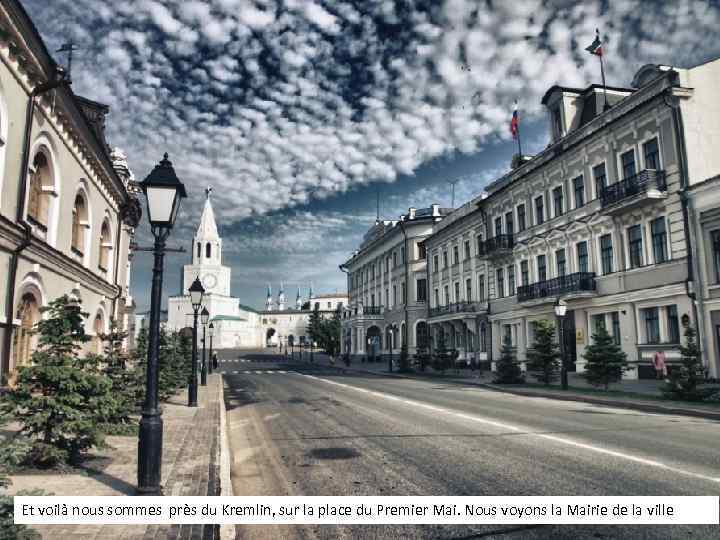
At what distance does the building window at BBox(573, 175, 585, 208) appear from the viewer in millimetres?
27094

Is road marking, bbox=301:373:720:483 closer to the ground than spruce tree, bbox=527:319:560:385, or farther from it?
closer to the ground

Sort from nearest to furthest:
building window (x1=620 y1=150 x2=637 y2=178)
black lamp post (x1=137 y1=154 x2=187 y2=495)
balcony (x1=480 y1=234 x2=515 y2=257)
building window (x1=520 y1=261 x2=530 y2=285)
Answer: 1. black lamp post (x1=137 y1=154 x2=187 y2=495)
2. building window (x1=620 y1=150 x2=637 y2=178)
3. building window (x1=520 y1=261 x2=530 y2=285)
4. balcony (x1=480 y1=234 x2=515 y2=257)

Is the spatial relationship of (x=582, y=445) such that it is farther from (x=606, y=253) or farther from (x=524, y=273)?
(x=524, y=273)

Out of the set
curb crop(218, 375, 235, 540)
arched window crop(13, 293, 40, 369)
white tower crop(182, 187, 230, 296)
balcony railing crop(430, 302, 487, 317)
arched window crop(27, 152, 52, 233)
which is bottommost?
curb crop(218, 375, 235, 540)

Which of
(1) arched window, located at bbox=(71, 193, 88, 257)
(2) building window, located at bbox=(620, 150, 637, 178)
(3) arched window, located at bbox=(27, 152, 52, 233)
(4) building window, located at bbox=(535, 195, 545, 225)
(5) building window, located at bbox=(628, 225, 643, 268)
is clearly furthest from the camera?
(4) building window, located at bbox=(535, 195, 545, 225)

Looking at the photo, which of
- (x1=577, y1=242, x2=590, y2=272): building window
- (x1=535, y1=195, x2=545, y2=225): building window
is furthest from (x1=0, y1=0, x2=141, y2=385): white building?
(x1=535, y1=195, x2=545, y2=225): building window

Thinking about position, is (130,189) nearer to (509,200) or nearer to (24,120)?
(24,120)

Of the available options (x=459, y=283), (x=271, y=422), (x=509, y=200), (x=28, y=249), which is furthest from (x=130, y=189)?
(x=459, y=283)

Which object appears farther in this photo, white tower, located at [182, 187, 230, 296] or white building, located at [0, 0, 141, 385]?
white tower, located at [182, 187, 230, 296]

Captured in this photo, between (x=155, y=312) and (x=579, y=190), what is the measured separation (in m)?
26.1

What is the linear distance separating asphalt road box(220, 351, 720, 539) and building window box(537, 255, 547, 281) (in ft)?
56.9

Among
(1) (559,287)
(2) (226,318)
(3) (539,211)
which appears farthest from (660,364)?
(2) (226,318)

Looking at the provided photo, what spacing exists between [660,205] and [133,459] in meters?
22.2

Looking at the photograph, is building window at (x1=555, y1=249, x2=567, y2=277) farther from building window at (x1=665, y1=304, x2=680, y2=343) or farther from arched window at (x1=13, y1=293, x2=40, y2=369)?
arched window at (x1=13, y1=293, x2=40, y2=369)
